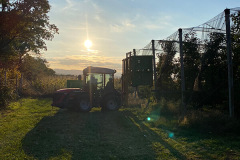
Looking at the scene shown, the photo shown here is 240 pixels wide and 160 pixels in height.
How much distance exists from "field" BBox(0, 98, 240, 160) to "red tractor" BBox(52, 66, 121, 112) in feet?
9.27

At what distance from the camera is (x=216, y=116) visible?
24.2 feet

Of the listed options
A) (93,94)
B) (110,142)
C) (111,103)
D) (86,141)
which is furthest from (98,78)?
(110,142)

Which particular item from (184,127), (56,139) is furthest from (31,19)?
(184,127)

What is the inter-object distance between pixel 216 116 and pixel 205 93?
1.66m

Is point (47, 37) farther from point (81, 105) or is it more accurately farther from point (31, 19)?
point (81, 105)

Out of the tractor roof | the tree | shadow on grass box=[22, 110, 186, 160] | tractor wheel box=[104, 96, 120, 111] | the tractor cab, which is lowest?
shadow on grass box=[22, 110, 186, 160]

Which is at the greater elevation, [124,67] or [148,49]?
[148,49]

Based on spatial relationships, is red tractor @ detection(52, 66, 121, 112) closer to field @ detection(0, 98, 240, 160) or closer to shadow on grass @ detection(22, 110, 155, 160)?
shadow on grass @ detection(22, 110, 155, 160)

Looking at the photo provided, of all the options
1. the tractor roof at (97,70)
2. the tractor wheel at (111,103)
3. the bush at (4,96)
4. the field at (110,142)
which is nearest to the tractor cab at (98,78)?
the tractor roof at (97,70)

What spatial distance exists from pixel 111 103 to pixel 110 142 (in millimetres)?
5766

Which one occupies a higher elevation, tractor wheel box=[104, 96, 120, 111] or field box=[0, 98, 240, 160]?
tractor wheel box=[104, 96, 120, 111]

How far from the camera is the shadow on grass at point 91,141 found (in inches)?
195

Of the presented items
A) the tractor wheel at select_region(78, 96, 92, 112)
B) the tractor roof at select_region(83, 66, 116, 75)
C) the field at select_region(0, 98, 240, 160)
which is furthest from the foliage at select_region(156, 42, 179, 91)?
the field at select_region(0, 98, 240, 160)

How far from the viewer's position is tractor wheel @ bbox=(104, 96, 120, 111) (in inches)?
454
